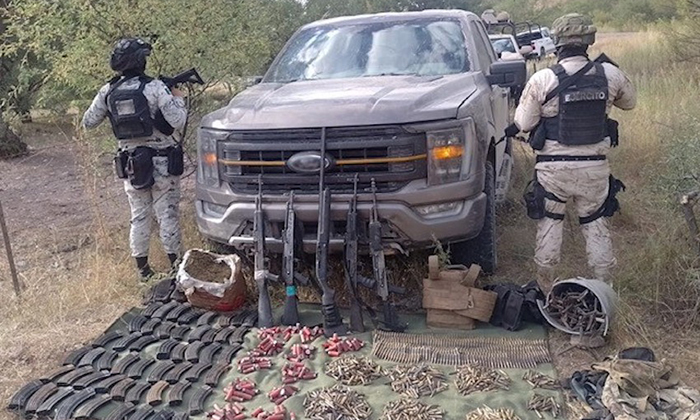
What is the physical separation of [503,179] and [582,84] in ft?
6.38

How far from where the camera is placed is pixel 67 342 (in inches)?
177

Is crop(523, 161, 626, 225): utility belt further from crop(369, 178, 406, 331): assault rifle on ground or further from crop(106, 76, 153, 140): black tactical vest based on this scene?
crop(106, 76, 153, 140): black tactical vest

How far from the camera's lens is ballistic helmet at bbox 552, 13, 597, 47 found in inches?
172

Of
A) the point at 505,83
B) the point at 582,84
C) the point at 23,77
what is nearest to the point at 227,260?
the point at 505,83

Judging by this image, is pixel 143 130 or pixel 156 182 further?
pixel 156 182

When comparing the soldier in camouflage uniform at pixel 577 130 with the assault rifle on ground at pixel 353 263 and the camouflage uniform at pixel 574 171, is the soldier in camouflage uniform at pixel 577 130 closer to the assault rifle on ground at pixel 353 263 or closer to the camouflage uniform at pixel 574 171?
the camouflage uniform at pixel 574 171

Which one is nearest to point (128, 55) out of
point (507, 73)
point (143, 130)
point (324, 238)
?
point (143, 130)

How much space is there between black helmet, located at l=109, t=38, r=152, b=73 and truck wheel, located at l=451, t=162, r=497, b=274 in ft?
8.64

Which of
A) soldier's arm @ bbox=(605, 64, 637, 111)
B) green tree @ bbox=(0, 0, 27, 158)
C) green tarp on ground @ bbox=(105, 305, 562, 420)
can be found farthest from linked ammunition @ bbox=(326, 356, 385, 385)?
green tree @ bbox=(0, 0, 27, 158)

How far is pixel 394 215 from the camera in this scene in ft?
14.0

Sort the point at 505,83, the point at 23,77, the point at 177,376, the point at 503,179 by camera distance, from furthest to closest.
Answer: the point at 23,77 < the point at 503,179 < the point at 505,83 < the point at 177,376

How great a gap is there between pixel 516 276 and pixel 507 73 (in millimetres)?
1510

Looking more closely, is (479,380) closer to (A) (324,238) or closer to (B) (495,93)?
(A) (324,238)

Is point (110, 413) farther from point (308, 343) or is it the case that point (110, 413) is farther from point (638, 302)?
point (638, 302)
